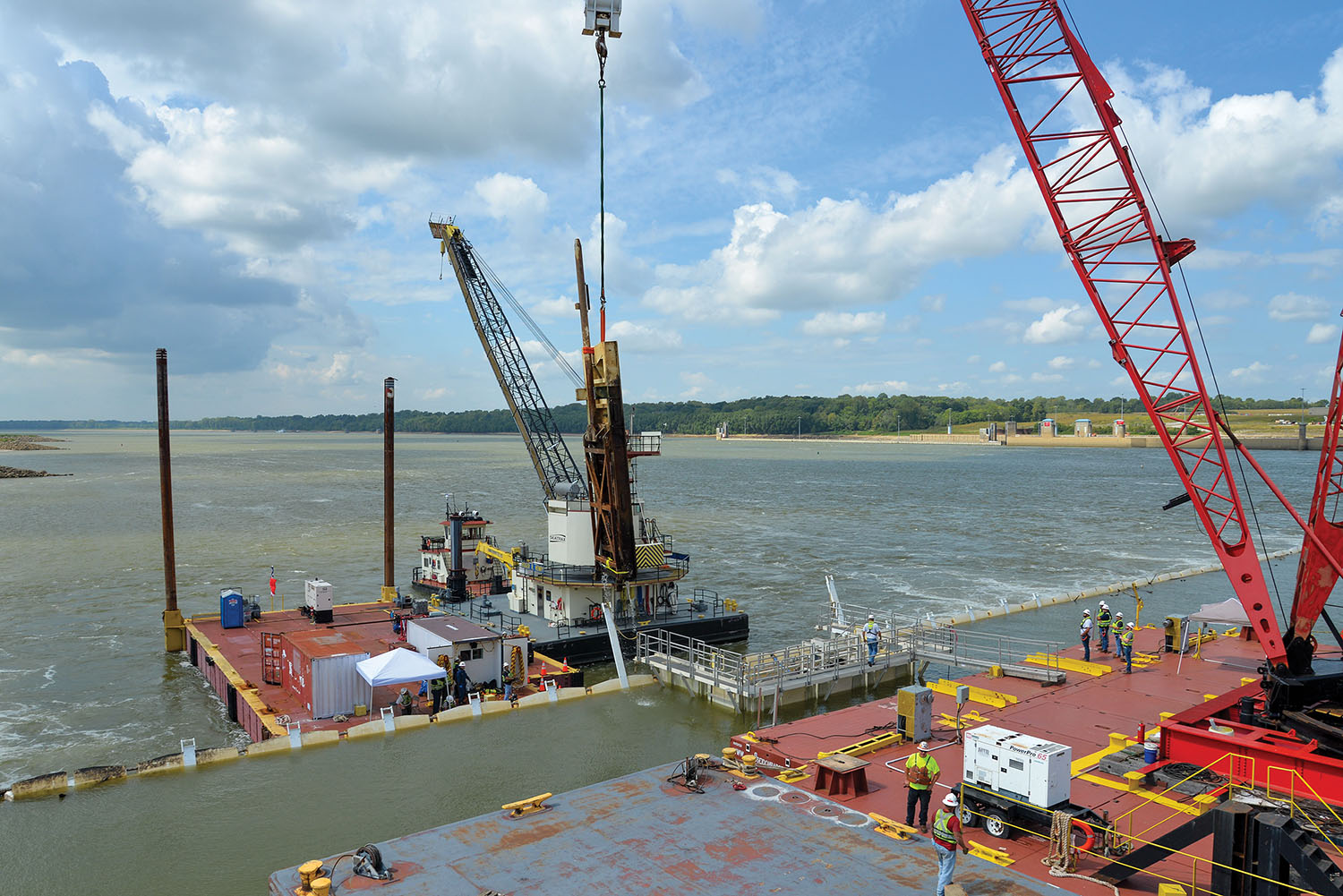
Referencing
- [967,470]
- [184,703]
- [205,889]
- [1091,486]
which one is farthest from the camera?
[967,470]

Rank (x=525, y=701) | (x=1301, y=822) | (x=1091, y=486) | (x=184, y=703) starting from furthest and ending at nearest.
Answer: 1. (x=1091, y=486)
2. (x=184, y=703)
3. (x=525, y=701)
4. (x=1301, y=822)

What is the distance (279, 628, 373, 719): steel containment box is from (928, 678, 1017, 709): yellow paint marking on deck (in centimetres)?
1625

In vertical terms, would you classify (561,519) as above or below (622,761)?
above

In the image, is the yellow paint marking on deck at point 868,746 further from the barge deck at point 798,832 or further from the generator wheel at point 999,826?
the generator wheel at point 999,826

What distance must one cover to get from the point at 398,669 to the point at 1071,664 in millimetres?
20168

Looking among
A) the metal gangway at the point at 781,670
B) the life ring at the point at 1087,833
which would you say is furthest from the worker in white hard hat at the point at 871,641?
the life ring at the point at 1087,833

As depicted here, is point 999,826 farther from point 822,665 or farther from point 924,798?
point 822,665

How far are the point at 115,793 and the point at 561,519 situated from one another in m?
18.8

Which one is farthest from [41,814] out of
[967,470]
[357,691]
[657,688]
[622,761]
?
[967,470]

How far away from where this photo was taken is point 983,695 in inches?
938

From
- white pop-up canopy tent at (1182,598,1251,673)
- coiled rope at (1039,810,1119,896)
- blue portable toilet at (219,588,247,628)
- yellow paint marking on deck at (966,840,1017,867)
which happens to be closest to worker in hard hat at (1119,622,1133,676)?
white pop-up canopy tent at (1182,598,1251,673)

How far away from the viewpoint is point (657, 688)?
29.5 metres

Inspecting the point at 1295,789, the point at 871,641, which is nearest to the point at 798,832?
the point at 1295,789

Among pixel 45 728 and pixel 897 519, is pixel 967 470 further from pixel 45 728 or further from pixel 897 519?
pixel 45 728
